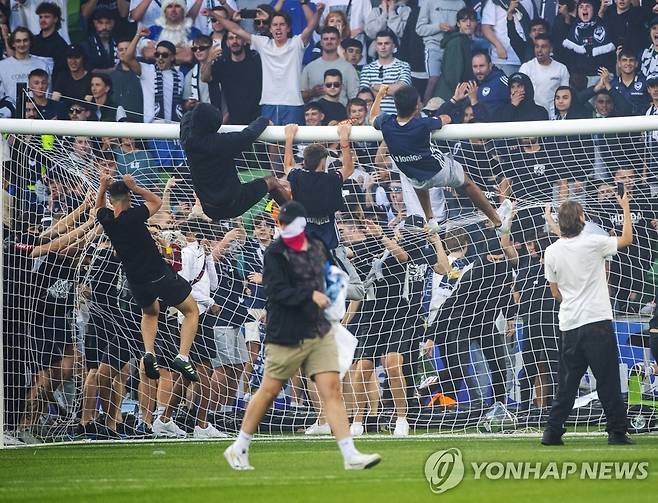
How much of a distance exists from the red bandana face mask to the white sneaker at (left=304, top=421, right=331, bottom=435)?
462 centimetres

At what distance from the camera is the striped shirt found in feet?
51.3

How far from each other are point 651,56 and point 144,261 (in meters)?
7.92

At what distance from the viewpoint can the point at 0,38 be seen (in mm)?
15984

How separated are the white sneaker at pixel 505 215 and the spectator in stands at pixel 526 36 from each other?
15.4 ft

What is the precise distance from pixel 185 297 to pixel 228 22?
6093 millimetres

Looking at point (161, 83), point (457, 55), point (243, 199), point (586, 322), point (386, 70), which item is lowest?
point (586, 322)

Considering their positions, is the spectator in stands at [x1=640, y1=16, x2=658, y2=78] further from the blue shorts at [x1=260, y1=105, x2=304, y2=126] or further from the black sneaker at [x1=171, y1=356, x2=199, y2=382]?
the black sneaker at [x1=171, y1=356, x2=199, y2=382]

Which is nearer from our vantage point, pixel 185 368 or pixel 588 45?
pixel 185 368

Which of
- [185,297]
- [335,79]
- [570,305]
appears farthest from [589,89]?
[185,297]

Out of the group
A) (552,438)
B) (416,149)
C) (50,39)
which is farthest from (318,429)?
(50,39)

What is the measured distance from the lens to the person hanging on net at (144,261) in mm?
11227

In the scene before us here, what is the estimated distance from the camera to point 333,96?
15680 millimetres

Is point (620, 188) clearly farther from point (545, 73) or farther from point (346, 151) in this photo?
point (545, 73)

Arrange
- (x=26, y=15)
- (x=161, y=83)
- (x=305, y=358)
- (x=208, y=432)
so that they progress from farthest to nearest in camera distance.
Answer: (x=26, y=15)
(x=161, y=83)
(x=208, y=432)
(x=305, y=358)
